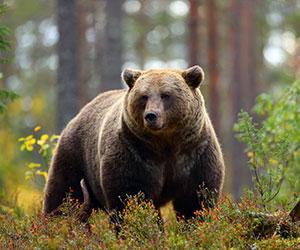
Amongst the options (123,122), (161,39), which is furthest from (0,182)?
(161,39)

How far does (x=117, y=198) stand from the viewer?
298 inches

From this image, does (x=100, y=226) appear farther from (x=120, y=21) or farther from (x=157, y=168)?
(x=120, y=21)

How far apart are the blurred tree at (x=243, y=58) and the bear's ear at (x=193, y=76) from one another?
2040 cm

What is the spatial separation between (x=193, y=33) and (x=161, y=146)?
16027 millimetres

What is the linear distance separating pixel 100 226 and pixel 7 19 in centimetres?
3107

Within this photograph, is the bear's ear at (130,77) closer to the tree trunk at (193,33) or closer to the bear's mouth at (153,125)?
the bear's mouth at (153,125)

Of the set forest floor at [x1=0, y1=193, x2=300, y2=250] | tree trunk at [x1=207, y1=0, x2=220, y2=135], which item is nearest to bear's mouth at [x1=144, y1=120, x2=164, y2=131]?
forest floor at [x1=0, y1=193, x2=300, y2=250]

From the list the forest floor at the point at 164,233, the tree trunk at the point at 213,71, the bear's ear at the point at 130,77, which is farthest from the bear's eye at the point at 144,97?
the tree trunk at the point at 213,71

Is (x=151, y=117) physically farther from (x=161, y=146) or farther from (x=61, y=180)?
(x=61, y=180)

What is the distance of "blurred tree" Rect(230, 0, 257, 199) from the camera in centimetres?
2939

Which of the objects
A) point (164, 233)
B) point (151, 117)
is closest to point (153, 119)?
point (151, 117)

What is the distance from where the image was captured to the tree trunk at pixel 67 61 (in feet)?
49.2

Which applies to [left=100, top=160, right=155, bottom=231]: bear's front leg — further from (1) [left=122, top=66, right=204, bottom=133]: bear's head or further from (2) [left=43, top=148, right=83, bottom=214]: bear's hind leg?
(2) [left=43, top=148, right=83, bottom=214]: bear's hind leg

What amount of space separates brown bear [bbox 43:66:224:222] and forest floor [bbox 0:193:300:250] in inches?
32.5
